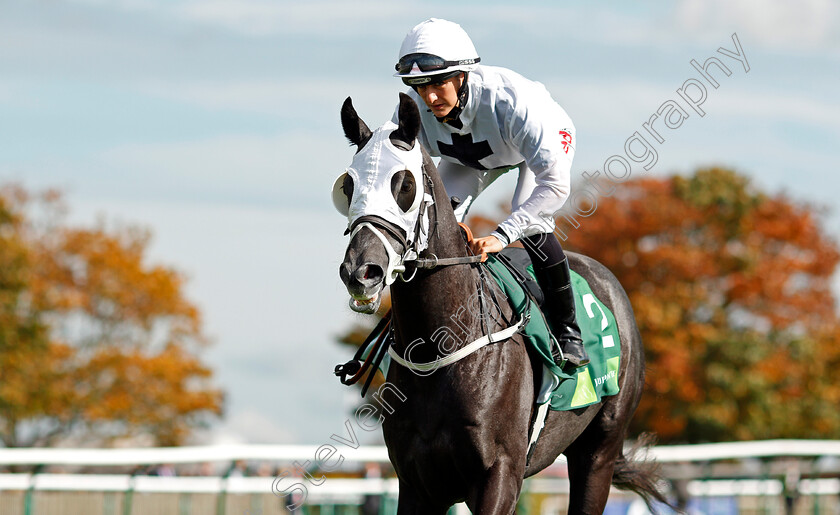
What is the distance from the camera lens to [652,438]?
6.76 metres

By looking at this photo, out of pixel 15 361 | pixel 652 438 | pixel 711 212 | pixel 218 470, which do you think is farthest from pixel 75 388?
pixel 652 438

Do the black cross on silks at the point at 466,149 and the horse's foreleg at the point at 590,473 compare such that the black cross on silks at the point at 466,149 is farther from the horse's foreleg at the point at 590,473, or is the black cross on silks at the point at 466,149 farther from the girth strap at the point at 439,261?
the horse's foreleg at the point at 590,473

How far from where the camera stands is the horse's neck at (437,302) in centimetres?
458

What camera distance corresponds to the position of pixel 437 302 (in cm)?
460

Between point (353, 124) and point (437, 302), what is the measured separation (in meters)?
0.80

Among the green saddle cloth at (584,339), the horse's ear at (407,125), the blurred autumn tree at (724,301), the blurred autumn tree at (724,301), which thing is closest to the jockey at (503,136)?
the green saddle cloth at (584,339)

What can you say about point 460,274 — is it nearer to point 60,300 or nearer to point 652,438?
point 652,438

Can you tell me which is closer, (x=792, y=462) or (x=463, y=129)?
(x=463, y=129)

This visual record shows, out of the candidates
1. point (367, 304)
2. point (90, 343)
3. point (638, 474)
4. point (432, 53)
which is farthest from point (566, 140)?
point (90, 343)

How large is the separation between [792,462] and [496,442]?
8.41m

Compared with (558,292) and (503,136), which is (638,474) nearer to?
(558,292)

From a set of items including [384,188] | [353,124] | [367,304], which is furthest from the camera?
[353,124]

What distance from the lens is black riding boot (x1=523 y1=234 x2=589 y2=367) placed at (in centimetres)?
534

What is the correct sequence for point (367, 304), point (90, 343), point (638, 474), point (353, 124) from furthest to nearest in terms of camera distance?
point (90, 343) < point (638, 474) < point (353, 124) < point (367, 304)
